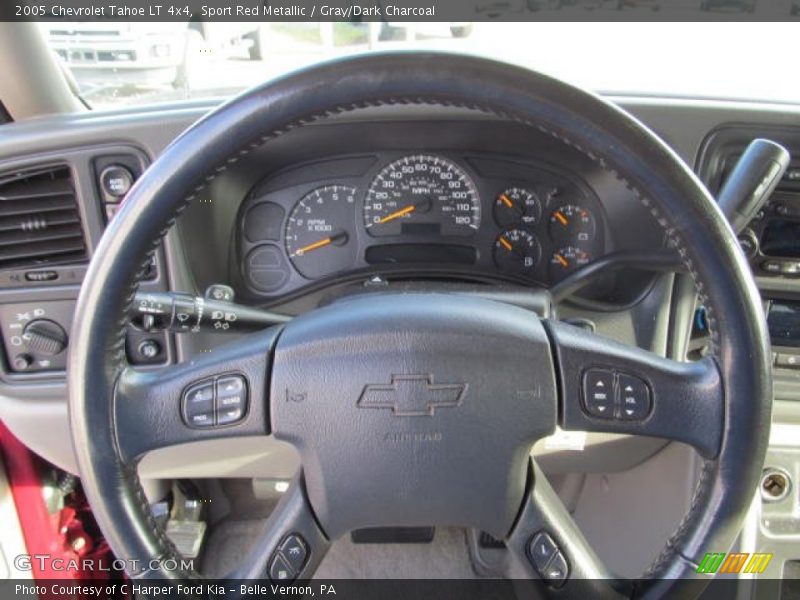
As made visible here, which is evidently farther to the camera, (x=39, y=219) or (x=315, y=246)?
(x=315, y=246)

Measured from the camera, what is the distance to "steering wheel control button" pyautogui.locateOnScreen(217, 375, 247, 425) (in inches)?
38.8

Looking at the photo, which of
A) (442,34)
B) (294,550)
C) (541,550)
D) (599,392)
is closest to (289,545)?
(294,550)

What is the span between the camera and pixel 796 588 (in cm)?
184

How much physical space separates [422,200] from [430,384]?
835 millimetres

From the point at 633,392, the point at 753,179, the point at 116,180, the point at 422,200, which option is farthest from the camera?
the point at 422,200

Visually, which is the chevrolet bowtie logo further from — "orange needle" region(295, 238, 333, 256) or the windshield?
the windshield

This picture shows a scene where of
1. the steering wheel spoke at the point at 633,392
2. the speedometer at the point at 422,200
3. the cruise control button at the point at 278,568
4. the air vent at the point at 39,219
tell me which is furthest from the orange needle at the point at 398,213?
the cruise control button at the point at 278,568

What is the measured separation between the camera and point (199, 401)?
0.99 metres

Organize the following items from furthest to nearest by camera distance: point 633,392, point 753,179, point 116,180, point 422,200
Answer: point 422,200 < point 116,180 < point 753,179 < point 633,392

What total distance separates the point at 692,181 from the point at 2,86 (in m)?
1.63

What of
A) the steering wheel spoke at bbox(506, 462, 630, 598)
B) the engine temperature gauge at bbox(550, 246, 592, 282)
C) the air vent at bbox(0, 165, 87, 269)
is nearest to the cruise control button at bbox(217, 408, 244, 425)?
the steering wheel spoke at bbox(506, 462, 630, 598)

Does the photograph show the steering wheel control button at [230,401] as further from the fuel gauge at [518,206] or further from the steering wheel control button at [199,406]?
the fuel gauge at [518,206]

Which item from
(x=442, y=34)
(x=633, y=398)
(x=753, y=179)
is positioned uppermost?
(x=442, y=34)

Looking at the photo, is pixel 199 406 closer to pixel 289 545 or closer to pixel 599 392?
pixel 289 545
